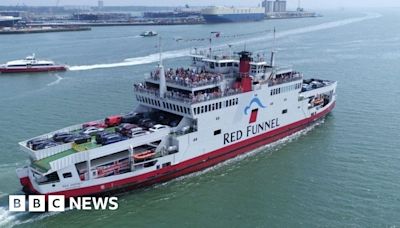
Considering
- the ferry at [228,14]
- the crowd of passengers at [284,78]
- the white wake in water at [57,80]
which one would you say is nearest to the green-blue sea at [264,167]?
the white wake in water at [57,80]

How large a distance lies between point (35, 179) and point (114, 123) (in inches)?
306

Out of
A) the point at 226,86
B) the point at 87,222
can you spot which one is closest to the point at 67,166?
the point at 87,222

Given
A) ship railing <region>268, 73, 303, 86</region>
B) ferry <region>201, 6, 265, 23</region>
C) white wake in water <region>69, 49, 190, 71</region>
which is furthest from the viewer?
ferry <region>201, 6, 265, 23</region>

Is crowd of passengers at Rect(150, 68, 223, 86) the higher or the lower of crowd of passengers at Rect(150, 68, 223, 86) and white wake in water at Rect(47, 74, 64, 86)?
the higher

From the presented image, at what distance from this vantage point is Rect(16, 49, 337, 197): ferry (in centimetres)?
2311

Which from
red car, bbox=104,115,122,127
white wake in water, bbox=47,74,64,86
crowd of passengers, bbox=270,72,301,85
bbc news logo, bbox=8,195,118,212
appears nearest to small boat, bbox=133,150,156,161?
bbc news logo, bbox=8,195,118,212

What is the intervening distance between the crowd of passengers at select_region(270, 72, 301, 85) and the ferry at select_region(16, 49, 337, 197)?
89 millimetres

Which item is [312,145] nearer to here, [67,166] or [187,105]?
[187,105]

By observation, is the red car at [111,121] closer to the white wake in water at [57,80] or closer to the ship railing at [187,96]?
the ship railing at [187,96]

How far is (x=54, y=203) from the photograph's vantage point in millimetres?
22328

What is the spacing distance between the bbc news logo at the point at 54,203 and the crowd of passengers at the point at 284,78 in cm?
1692

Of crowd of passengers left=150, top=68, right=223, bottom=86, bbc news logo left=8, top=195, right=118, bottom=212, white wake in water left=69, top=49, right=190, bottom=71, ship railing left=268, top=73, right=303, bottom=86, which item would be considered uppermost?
crowd of passengers left=150, top=68, right=223, bottom=86

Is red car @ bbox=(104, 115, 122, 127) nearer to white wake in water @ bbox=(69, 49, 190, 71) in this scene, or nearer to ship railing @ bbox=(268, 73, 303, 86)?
ship railing @ bbox=(268, 73, 303, 86)

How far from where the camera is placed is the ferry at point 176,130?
75.8ft
